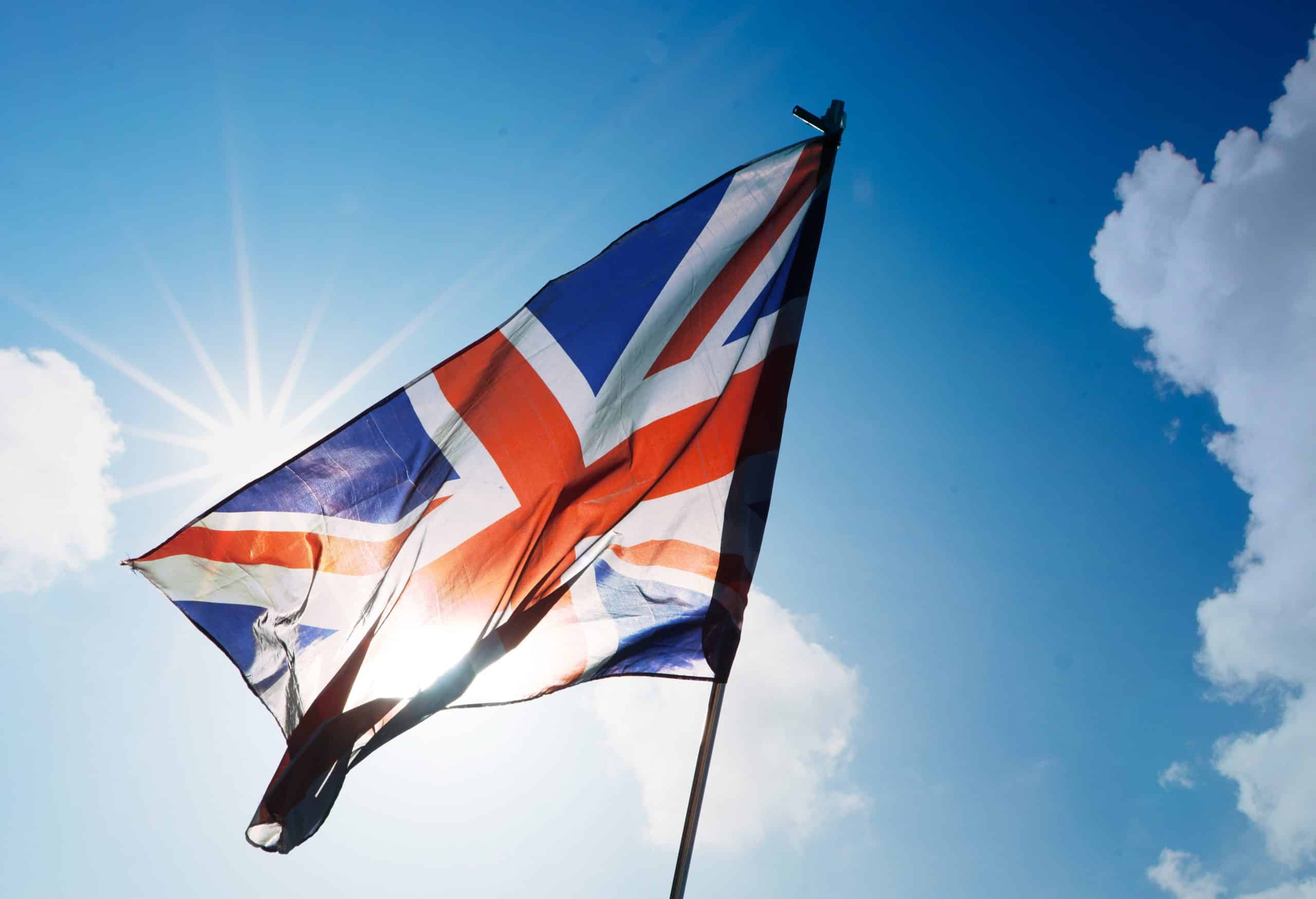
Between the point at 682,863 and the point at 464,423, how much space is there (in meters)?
3.40

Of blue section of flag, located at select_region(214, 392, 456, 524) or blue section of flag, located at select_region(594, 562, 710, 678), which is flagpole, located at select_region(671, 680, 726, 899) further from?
blue section of flag, located at select_region(214, 392, 456, 524)

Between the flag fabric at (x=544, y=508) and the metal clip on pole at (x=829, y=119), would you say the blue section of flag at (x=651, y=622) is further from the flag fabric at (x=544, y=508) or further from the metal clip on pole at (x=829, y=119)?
the metal clip on pole at (x=829, y=119)

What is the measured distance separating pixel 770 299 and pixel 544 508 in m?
Result: 2.59

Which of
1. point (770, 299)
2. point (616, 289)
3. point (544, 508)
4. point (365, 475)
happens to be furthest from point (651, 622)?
point (770, 299)

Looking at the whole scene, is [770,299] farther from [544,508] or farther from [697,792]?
[697,792]

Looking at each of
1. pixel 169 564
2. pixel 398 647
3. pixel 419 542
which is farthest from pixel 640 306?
pixel 169 564

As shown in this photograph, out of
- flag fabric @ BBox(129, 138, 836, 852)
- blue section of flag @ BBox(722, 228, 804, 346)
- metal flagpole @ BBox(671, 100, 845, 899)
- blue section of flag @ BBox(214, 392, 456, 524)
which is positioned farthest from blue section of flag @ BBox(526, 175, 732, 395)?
metal flagpole @ BBox(671, 100, 845, 899)

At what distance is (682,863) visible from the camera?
4.34 metres

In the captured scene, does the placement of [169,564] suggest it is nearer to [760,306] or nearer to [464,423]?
[464,423]

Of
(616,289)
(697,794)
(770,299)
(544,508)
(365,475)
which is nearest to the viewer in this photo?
(697,794)

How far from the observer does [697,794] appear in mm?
4516

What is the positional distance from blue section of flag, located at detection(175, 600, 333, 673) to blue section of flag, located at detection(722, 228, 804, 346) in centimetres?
383

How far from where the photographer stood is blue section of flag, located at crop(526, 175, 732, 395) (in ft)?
19.7

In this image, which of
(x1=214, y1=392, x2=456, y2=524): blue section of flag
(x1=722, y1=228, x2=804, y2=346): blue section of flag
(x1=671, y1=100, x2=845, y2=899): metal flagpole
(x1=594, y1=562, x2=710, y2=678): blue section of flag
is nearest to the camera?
(x1=671, y1=100, x2=845, y2=899): metal flagpole
